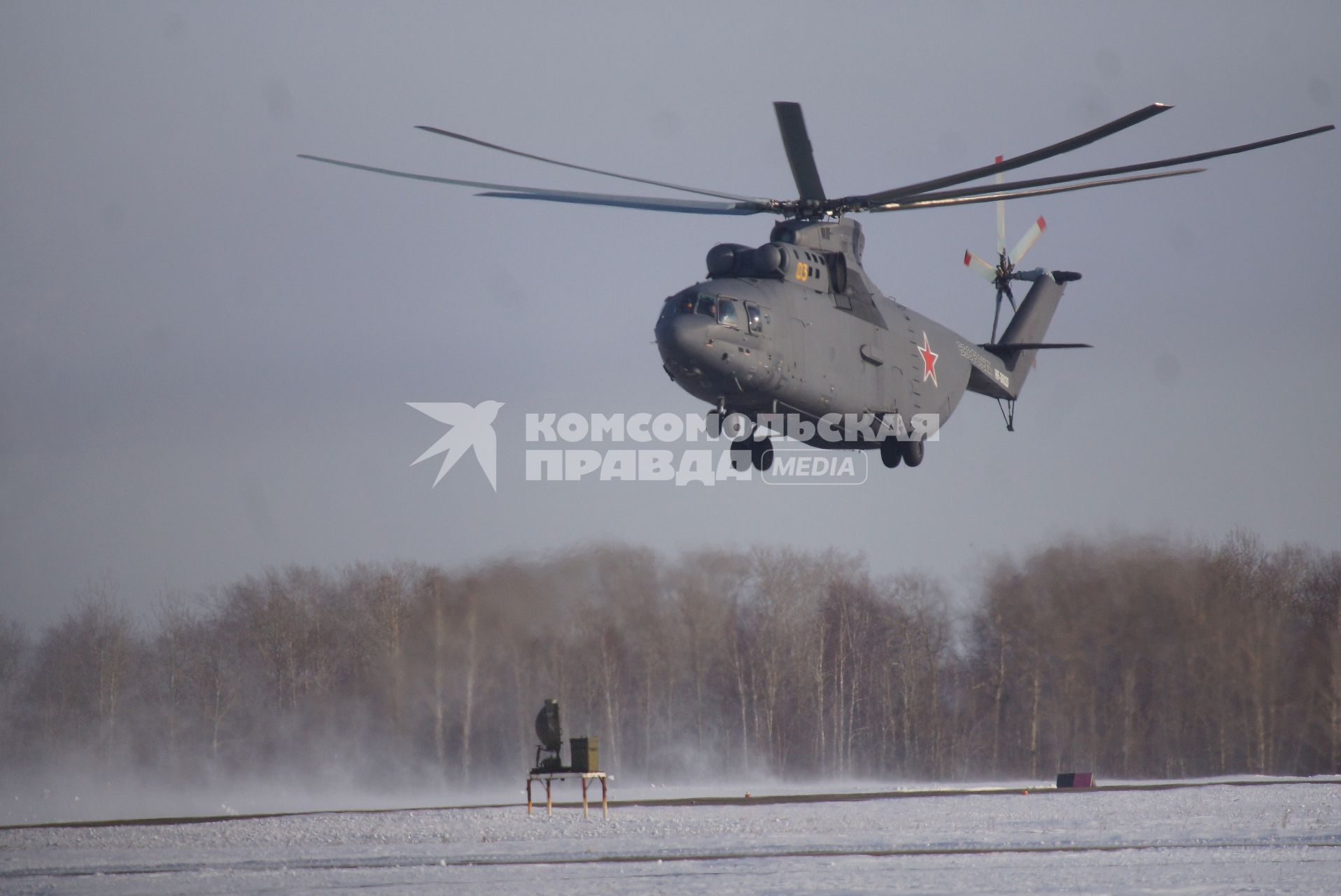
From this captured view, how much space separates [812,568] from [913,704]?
207 inches

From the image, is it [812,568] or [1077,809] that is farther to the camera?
[812,568]

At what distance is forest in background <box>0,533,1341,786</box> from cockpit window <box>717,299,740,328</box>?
19.2 metres

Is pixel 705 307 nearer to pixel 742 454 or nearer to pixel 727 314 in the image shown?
pixel 727 314

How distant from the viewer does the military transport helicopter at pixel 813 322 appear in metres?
19.6

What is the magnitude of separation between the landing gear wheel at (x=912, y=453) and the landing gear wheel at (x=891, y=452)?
0.25 feet

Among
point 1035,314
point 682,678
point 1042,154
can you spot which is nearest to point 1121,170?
point 1042,154

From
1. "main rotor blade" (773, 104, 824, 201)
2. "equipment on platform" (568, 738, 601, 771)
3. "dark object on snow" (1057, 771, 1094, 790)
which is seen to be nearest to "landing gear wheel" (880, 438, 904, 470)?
"main rotor blade" (773, 104, 824, 201)

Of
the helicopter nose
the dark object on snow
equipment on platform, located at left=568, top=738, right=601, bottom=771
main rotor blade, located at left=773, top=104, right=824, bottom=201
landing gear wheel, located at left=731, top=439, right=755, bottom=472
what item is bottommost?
the dark object on snow

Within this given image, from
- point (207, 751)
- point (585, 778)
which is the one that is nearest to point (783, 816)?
point (585, 778)

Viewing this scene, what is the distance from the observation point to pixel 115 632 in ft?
136

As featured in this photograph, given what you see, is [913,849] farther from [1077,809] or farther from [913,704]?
[913,704]

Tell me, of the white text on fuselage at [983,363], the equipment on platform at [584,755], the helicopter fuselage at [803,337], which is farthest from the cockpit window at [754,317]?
the equipment on platform at [584,755]

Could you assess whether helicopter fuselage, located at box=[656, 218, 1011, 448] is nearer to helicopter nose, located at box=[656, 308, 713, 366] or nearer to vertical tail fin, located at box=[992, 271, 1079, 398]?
helicopter nose, located at box=[656, 308, 713, 366]

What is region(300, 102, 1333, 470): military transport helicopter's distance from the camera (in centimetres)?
1956
